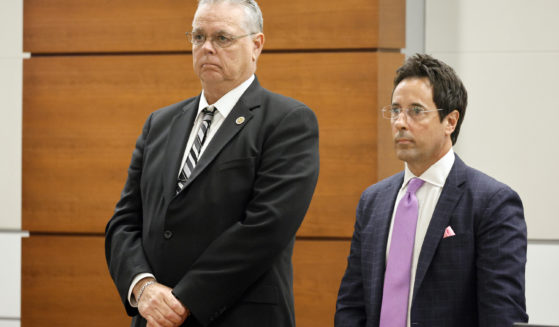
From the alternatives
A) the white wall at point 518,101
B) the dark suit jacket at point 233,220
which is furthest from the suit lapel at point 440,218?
the white wall at point 518,101

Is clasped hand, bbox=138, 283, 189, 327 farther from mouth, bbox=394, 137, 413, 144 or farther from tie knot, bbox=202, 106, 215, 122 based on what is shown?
mouth, bbox=394, 137, 413, 144

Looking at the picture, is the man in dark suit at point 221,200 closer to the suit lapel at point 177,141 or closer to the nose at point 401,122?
the suit lapel at point 177,141

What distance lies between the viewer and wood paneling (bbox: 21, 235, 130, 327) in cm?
316

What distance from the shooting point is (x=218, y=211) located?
1.86 meters

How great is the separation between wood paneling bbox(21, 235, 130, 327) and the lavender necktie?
1785 millimetres

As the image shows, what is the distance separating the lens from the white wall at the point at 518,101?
3248 millimetres

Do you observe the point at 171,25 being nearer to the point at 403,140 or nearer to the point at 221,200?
the point at 221,200

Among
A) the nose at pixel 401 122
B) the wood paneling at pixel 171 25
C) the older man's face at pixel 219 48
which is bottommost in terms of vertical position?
the nose at pixel 401 122

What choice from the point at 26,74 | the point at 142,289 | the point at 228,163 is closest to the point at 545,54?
the point at 228,163

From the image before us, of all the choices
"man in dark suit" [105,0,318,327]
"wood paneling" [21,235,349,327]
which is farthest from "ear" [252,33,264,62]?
"wood paneling" [21,235,349,327]

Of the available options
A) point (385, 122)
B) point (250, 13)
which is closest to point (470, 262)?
point (250, 13)

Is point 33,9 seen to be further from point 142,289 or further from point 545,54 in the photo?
point 545,54
